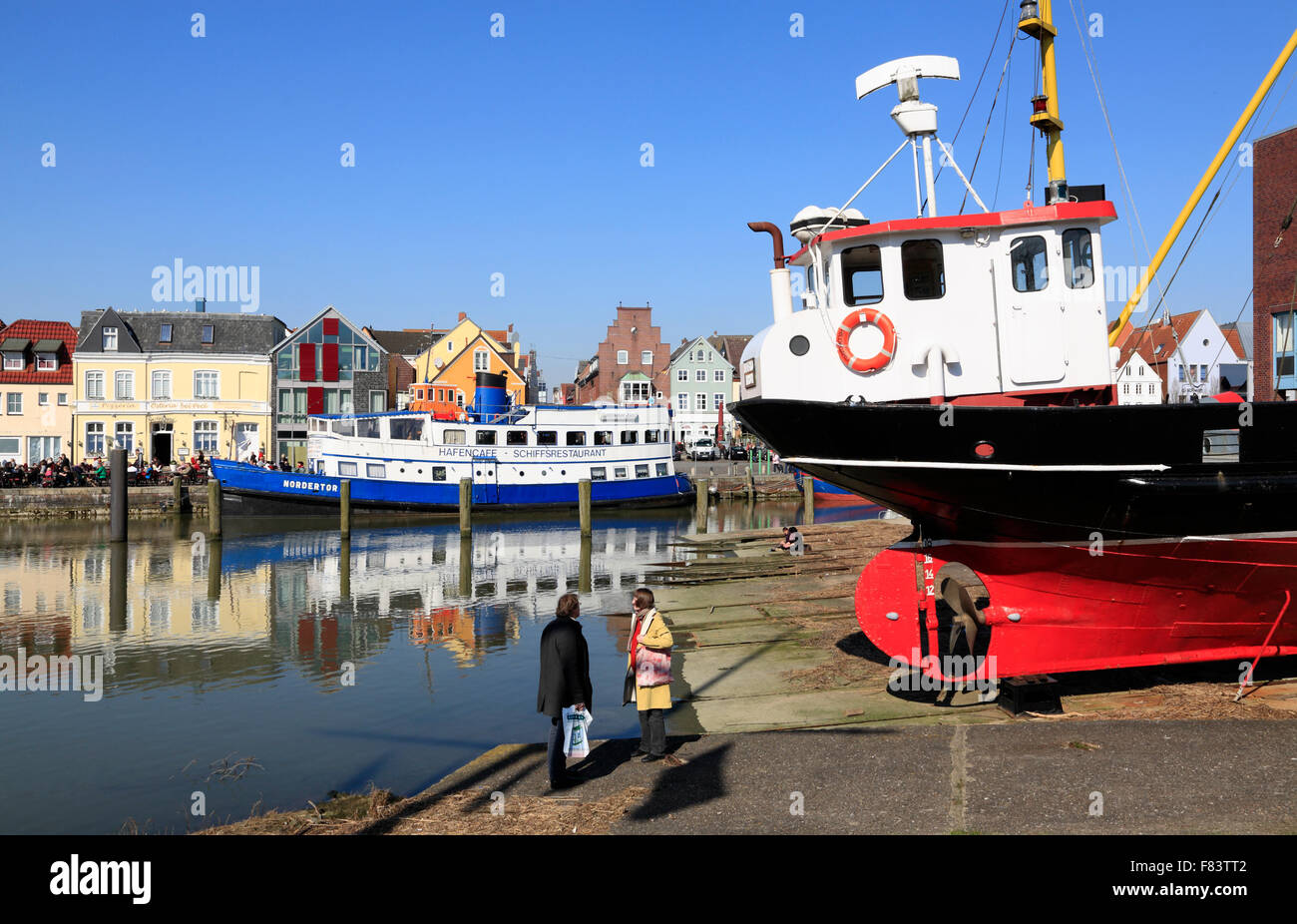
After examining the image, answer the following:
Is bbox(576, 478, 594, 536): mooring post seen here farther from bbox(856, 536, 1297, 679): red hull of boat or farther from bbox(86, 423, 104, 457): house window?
bbox(86, 423, 104, 457): house window

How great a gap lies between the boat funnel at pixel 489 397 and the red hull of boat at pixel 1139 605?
34.6 metres

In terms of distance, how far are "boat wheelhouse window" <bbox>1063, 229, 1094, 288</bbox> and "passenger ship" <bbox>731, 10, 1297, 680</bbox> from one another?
25 millimetres

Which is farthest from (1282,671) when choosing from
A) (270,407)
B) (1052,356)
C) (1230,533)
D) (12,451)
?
(12,451)

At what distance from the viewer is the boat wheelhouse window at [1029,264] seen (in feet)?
36.7

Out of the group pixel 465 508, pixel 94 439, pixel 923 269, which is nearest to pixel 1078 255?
pixel 923 269

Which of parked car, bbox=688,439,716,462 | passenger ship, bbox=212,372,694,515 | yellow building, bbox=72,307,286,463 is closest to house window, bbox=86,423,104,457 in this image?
yellow building, bbox=72,307,286,463

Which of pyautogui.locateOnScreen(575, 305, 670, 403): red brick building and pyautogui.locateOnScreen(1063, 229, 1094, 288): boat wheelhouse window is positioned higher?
pyautogui.locateOnScreen(575, 305, 670, 403): red brick building

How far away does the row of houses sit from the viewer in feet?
168

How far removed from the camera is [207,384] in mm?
54094

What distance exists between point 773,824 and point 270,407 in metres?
54.7

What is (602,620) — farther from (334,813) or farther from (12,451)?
(12,451)

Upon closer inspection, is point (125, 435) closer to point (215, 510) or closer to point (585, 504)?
point (215, 510)

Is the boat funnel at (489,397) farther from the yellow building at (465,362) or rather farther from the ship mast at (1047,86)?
the ship mast at (1047,86)
